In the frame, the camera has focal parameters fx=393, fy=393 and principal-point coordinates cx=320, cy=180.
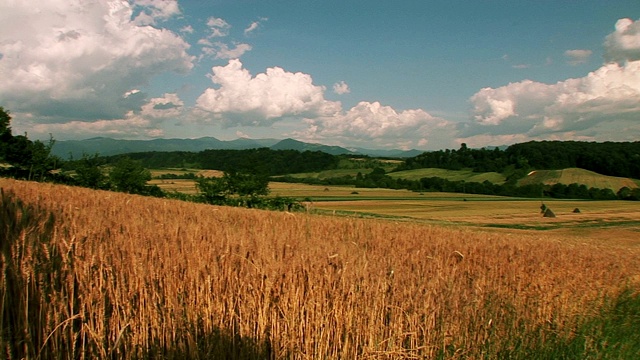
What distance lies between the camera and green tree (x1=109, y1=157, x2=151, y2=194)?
123ft

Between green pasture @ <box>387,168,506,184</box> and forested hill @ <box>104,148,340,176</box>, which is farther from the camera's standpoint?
forested hill @ <box>104,148,340,176</box>

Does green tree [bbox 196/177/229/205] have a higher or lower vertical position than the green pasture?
lower

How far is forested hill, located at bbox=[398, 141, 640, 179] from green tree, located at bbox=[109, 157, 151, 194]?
95.8 meters

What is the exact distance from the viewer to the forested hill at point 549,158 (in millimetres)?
99375

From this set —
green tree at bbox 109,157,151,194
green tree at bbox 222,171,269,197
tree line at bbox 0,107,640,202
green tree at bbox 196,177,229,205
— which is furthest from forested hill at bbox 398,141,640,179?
green tree at bbox 109,157,151,194

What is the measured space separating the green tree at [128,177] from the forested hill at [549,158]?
314 ft

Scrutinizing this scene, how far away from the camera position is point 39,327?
228 cm

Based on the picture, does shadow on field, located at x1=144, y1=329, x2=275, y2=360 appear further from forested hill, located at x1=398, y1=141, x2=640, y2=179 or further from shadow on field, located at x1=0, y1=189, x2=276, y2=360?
forested hill, located at x1=398, y1=141, x2=640, y2=179

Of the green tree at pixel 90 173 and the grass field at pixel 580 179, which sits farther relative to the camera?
the grass field at pixel 580 179

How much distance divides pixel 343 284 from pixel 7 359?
2.46 m

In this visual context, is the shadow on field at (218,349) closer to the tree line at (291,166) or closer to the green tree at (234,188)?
the tree line at (291,166)

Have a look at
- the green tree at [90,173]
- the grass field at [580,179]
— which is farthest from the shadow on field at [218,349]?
the grass field at [580,179]

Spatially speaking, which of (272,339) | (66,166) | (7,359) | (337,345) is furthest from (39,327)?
(66,166)

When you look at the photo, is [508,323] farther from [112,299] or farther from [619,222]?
[619,222]
